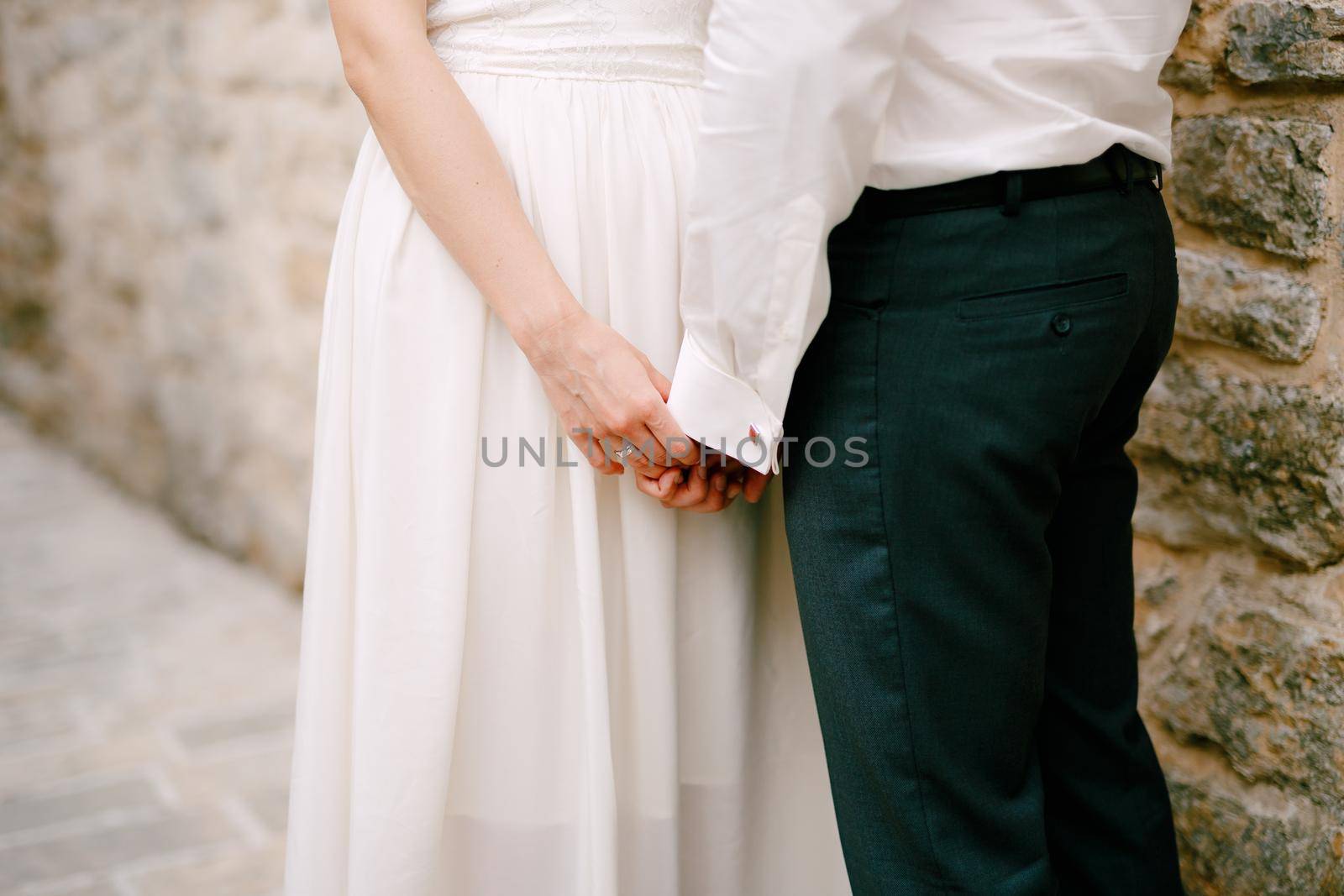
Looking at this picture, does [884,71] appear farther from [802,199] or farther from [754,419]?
[754,419]

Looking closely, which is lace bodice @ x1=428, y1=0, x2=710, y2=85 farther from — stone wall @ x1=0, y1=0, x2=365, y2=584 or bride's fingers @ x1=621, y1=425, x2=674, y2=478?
stone wall @ x1=0, y1=0, x2=365, y2=584

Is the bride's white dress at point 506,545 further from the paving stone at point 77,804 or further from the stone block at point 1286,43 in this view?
the paving stone at point 77,804

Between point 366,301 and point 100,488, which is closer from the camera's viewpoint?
point 366,301

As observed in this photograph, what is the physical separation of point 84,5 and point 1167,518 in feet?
11.9

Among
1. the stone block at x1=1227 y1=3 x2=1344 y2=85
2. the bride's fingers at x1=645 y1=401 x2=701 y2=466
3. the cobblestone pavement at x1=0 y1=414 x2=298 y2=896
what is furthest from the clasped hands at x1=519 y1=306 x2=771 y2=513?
the cobblestone pavement at x1=0 y1=414 x2=298 y2=896

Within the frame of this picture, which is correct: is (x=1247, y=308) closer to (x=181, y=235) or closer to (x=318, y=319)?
(x=318, y=319)

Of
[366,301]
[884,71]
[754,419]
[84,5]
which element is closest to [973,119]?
[884,71]

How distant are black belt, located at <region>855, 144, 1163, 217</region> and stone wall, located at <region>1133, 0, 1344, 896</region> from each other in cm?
43

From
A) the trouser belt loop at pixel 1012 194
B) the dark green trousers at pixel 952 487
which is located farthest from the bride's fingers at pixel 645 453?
the trouser belt loop at pixel 1012 194

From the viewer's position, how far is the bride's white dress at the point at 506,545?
1.32 m

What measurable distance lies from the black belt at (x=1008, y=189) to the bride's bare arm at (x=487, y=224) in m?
0.30

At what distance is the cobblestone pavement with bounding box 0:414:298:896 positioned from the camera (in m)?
2.23

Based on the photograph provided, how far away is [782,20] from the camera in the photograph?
3.38ft

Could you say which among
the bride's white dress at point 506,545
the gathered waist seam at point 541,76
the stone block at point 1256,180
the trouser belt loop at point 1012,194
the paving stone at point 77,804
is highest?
the gathered waist seam at point 541,76
